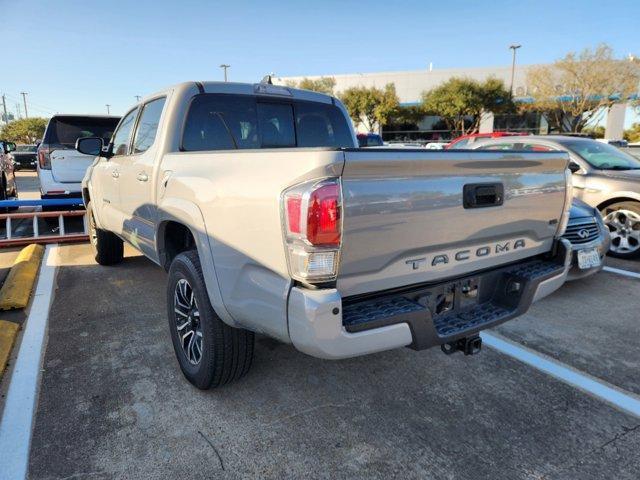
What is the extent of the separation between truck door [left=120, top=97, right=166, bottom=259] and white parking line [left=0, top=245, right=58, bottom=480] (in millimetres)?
1094

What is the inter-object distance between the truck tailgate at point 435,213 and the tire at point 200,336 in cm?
95

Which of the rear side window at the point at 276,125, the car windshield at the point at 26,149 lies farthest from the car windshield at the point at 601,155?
the car windshield at the point at 26,149

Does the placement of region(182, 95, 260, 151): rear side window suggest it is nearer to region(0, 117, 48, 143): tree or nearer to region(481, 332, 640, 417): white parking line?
region(481, 332, 640, 417): white parking line

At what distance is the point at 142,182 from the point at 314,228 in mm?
2279

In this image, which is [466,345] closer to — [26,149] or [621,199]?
[621,199]

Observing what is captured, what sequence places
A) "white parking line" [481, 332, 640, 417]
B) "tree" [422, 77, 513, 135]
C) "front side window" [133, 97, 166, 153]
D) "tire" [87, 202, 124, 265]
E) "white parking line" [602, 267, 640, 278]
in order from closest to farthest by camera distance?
"white parking line" [481, 332, 640, 417], "front side window" [133, 97, 166, 153], "white parking line" [602, 267, 640, 278], "tire" [87, 202, 124, 265], "tree" [422, 77, 513, 135]

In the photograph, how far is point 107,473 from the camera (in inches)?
90.5

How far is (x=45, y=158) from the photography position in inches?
321

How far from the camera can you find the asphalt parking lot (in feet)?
7.72

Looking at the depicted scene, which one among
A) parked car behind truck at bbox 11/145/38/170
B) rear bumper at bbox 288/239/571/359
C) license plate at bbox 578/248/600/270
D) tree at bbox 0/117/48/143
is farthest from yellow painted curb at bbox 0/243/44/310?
tree at bbox 0/117/48/143

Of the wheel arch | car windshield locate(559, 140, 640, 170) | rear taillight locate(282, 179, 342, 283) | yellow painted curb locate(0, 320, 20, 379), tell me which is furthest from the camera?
car windshield locate(559, 140, 640, 170)

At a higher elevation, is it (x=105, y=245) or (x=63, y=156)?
(x=63, y=156)

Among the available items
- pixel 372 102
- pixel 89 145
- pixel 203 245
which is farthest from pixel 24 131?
pixel 203 245

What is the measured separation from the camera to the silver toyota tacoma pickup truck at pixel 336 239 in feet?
6.72
